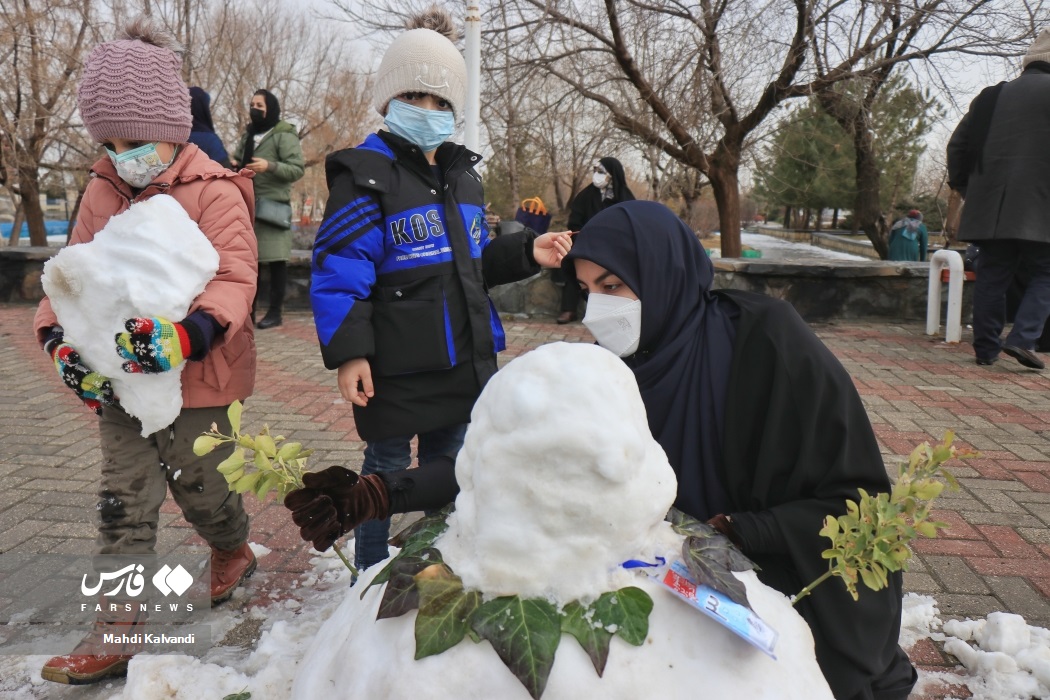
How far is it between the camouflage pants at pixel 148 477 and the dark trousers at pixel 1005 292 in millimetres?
5762

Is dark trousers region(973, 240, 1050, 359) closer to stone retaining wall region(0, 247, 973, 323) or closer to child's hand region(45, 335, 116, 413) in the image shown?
stone retaining wall region(0, 247, 973, 323)

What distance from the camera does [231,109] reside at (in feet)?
52.1

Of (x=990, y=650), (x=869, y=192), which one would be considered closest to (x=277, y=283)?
(x=990, y=650)

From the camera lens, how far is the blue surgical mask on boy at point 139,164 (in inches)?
92.4

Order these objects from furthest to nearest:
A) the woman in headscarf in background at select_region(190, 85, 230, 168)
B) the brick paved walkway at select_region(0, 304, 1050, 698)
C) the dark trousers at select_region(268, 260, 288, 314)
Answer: the dark trousers at select_region(268, 260, 288, 314)
the woman in headscarf in background at select_region(190, 85, 230, 168)
the brick paved walkway at select_region(0, 304, 1050, 698)

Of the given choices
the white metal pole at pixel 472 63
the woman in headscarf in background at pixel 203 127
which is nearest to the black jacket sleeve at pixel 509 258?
the woman in headscarf in background at pixel 203 127

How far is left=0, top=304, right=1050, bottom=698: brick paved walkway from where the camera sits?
9.91 ft

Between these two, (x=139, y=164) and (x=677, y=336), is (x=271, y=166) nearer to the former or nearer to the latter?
(x=139, y=164)

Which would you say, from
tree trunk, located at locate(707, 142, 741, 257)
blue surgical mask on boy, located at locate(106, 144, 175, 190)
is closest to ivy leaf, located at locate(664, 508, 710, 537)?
blue surgical mask on boy, located at locate(106, 144, 175, 190)

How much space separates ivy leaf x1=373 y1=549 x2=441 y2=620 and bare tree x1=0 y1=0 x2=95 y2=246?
11.7 m

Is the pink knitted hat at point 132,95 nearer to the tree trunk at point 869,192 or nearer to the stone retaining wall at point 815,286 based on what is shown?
the stone retaining wall at point 815,286

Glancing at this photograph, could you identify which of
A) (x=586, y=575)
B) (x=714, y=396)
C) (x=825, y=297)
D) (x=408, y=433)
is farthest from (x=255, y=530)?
(x=825, y=297)

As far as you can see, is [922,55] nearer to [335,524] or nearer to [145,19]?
[145,19]

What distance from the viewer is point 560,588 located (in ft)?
3.82
